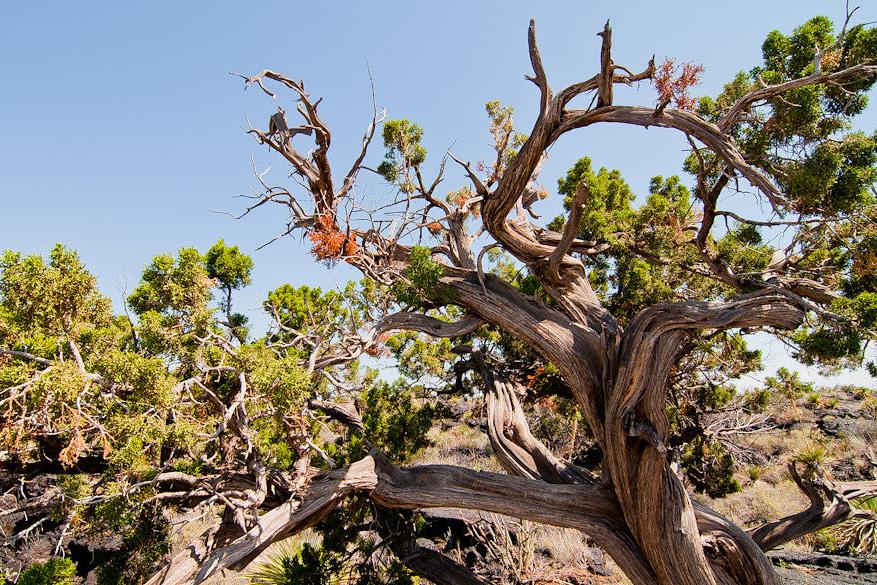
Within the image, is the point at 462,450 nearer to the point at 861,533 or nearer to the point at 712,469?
the point at 712,469

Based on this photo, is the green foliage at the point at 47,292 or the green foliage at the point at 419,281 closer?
the green foliage at the point at 47,292

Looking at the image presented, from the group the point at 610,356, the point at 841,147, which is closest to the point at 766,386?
the point at 610,356

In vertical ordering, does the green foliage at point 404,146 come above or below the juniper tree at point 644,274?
above

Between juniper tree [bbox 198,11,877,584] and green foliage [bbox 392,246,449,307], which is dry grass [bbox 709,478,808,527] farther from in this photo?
green foliage [bbox 392,246,449,307]

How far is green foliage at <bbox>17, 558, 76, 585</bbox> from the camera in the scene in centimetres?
485

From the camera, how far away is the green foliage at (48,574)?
191 inches

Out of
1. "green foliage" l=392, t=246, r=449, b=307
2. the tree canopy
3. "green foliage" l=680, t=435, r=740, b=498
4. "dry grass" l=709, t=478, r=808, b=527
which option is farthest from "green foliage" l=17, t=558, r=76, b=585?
"dry grass" l=709, t=478, r=808, b=527

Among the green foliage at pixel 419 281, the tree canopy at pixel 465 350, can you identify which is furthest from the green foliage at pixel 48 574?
the green foliage at pixel 419 281

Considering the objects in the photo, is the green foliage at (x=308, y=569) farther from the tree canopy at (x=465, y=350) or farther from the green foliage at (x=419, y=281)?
the green foliage at (x=419, y=281)

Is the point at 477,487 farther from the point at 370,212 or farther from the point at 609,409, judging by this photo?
the point at 370,212

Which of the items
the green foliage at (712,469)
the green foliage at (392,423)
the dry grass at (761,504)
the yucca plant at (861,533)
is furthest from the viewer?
the dry grass at (761,504)

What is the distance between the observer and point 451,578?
7715 mm

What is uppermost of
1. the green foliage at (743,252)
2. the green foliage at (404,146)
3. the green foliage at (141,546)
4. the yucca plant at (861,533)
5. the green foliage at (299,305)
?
the green foliage at (404,146)

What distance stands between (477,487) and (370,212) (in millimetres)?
4069
